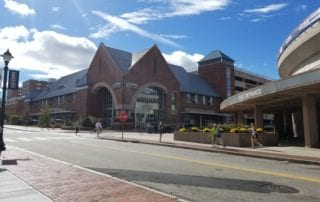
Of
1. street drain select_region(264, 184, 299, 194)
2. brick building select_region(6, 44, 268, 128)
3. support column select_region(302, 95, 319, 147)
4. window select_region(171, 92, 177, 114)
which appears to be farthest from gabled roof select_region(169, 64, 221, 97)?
street drain select_region(264, 184, 299, 194)

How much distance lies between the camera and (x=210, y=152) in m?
20.6

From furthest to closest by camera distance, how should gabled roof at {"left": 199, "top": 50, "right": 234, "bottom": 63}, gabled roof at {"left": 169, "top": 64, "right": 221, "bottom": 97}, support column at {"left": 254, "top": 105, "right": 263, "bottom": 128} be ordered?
gabled roof at {"left": 199, "top": 50, "right": 234, "bottom": 63}, gabled roof at {"left": 169, "top": 64, "right": 221, "bottom": 97}, support column at {"left": 254, "top": 105, "right": 263, "bottom": 128}

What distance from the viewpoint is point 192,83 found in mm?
84125

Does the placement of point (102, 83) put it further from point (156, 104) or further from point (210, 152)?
point (210, 152)

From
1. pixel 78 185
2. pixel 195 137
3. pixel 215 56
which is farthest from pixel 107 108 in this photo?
pixel 78 185

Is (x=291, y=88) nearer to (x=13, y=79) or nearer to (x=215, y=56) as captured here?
(x=13, y=79)

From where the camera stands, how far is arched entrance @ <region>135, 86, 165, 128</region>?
66.6 m

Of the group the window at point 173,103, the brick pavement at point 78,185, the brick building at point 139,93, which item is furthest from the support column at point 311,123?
the window at point 173,103

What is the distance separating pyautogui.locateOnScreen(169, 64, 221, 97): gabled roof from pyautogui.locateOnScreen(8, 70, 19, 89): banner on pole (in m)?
59.5

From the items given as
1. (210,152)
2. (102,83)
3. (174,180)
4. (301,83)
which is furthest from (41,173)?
(102,83)

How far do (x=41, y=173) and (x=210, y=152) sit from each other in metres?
11.5

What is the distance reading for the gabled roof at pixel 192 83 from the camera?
80300mm

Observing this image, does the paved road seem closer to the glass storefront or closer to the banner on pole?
the banner on pole

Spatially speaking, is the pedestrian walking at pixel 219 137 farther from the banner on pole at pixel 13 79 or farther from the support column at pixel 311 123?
the banner on pole at pixel 13 79
